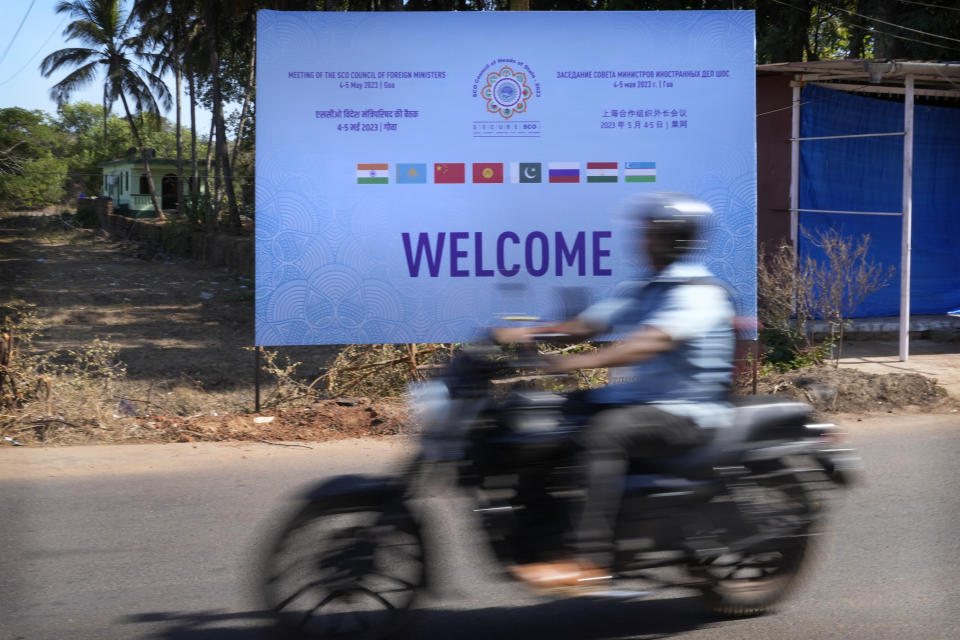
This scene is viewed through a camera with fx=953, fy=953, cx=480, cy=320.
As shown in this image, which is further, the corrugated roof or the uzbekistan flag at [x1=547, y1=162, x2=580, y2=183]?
the corrugated roof

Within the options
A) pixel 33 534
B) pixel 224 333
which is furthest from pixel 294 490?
pixel 224 333

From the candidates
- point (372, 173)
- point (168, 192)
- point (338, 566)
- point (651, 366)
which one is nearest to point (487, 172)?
point (372, 173)

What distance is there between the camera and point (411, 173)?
8141mm

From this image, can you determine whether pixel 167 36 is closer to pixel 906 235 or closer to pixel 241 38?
pixel 241 38

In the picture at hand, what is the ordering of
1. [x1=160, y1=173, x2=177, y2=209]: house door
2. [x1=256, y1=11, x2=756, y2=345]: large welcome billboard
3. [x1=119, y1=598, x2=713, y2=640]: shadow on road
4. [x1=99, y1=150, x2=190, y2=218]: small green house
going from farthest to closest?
[x1=160, y1=173, x2=177, y2=209]: house door → [x1=99, y1=150, x2=190, y2=218]: small green house → [x1=256, y1=11, x2=756, y2=345]: large welcome billboard → [x1=119, y1=598, x2=713, y2=640]: shadow on road

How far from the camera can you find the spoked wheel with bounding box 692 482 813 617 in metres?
3.67

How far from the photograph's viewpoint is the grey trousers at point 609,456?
3301 mm

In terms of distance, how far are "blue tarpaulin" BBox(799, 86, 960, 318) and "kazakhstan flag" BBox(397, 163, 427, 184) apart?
6.20m

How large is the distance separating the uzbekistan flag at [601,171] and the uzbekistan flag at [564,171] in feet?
0.35

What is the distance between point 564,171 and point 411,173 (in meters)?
1.33

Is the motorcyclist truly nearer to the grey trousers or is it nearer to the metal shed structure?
the grey trousers

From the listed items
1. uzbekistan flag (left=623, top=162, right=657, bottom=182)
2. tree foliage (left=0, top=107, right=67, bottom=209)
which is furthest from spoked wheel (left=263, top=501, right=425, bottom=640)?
tree foliage (left=0, top=107, right=67, bottom=209)

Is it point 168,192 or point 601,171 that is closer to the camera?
point 601,171

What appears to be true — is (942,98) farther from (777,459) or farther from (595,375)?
(777,459)
